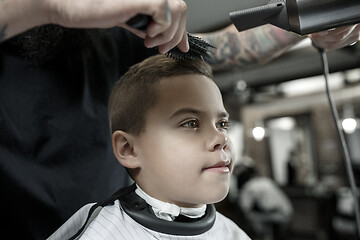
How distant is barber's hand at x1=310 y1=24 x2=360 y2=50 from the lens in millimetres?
873

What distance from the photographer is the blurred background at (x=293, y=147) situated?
18.9 feet

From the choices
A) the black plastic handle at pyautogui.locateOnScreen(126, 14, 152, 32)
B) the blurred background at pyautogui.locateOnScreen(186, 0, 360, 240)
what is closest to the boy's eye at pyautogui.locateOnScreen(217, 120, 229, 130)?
the black plastic handle at pyautogui.locateOnScreen(126, 14, 152, 32)

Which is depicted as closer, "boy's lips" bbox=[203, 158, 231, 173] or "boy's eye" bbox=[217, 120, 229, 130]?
"boy's lips" bbox=[203, 158, 231, 173]

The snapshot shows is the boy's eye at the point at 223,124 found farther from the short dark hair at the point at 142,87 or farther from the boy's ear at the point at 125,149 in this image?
the boy's ear at the point at 125,149

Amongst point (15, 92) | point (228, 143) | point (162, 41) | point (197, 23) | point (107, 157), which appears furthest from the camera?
point (107, 157)

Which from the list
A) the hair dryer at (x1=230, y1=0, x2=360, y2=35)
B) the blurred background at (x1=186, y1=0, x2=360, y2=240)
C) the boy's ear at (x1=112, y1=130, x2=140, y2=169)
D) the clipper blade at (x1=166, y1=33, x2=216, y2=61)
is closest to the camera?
the hair dryer at (x1=230, y1=0, x2=360, y2=35)

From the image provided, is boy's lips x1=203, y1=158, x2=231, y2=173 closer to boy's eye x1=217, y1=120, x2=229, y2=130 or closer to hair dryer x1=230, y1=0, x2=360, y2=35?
boy's eye x1=217, y1=120, x2=229, y2=130

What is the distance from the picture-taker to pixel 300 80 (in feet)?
22.4

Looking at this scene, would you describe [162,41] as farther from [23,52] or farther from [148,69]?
[23,52]

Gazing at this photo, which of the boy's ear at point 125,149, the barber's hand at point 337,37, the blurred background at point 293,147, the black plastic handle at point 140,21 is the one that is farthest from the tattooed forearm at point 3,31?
the blurred background at point 293,147

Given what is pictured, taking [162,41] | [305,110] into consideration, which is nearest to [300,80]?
[305,110]

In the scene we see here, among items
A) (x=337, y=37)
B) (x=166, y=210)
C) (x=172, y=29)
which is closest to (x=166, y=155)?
(x=166, y=210)

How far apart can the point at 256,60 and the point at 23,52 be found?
0.93 metres

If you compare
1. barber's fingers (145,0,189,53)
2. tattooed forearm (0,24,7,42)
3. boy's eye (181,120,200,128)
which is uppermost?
tattooed forearm (0,24,7,42)
